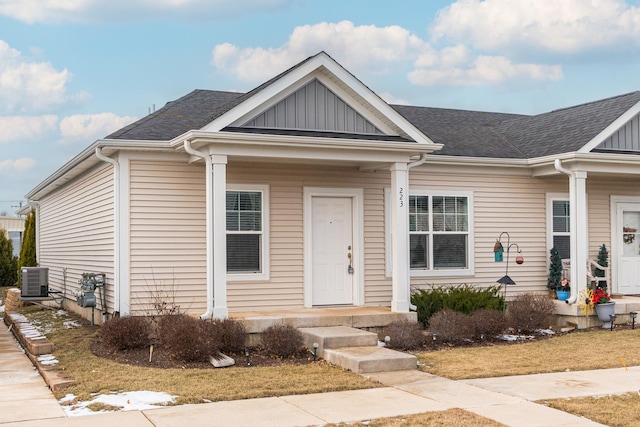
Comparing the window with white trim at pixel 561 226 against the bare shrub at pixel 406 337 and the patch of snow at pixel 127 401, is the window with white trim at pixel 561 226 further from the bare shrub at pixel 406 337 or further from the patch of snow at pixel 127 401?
the patch of snow at pixel 127 401

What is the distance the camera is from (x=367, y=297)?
13703 mm

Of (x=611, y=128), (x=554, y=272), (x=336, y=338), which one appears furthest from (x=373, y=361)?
(x=611, y=128)

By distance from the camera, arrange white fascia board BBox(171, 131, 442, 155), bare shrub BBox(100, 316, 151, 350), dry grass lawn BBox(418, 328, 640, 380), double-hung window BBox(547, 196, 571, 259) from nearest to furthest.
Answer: dry grass lawn BBox(418, 328, 640, 380) < bare shrub BBox(100, 316, 151, 350) < white fascia board BBox(171, 131, 442, 155) < double-hung window BBox(547, 196, 571, 259)

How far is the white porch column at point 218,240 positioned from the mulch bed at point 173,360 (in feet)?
2.91

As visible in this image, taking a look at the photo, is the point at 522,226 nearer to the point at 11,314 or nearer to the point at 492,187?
the point at 492,187

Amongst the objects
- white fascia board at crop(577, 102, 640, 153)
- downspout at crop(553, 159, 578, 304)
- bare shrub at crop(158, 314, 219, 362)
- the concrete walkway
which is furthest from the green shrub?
bare shrub at crop(158, 314, 219, 362)

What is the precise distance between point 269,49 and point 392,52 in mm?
2862

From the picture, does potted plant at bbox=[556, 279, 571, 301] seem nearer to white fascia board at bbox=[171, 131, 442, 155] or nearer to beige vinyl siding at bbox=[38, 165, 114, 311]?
white fascia board at bbox=[171, 131, 442, 155]

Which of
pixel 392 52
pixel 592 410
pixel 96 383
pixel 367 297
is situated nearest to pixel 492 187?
pixel 367 297

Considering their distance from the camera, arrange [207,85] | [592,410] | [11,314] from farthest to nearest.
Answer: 1. [11,314]
2. [207,85]
3. [592,410]

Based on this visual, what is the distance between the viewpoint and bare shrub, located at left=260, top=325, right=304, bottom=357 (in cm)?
1048

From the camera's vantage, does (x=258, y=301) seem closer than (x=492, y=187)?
Yes

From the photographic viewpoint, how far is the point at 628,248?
52.8 ft

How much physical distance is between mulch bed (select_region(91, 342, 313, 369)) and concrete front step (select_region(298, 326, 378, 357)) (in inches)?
7.7
